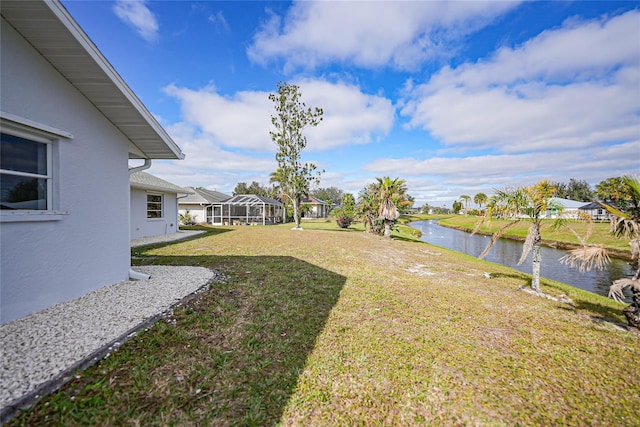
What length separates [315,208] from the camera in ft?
150

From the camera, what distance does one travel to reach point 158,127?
18.2 ft

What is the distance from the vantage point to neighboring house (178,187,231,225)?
83.0 feet

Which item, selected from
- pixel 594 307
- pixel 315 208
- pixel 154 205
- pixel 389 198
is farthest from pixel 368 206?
pixel 315 208

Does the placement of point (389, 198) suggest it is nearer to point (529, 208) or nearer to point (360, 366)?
point (529, 208)

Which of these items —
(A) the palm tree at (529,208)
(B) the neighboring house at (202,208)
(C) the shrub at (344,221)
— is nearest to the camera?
(A) the palm tree at (529,208)

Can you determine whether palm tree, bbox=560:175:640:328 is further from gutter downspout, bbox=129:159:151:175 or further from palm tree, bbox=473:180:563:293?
gutter downspout, bbox=129:159:151:175

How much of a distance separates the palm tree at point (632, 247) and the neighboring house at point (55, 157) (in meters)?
8.58

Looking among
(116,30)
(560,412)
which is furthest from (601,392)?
(116,30)

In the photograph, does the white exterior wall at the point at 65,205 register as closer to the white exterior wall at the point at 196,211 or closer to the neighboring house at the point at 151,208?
the neighboring house at the point at 151,208

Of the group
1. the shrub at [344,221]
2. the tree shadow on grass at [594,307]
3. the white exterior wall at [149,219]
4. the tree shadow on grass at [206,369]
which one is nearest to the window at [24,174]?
the tree shadow on grass at [206,369]

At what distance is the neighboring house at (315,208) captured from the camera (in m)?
43.8

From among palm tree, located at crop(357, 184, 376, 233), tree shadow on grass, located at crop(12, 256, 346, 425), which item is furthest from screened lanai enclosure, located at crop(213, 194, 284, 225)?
tree shadow on grass, located at crop(12, 256, 346, 425)

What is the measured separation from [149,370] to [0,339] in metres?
1.89

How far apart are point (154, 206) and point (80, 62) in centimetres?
1257
